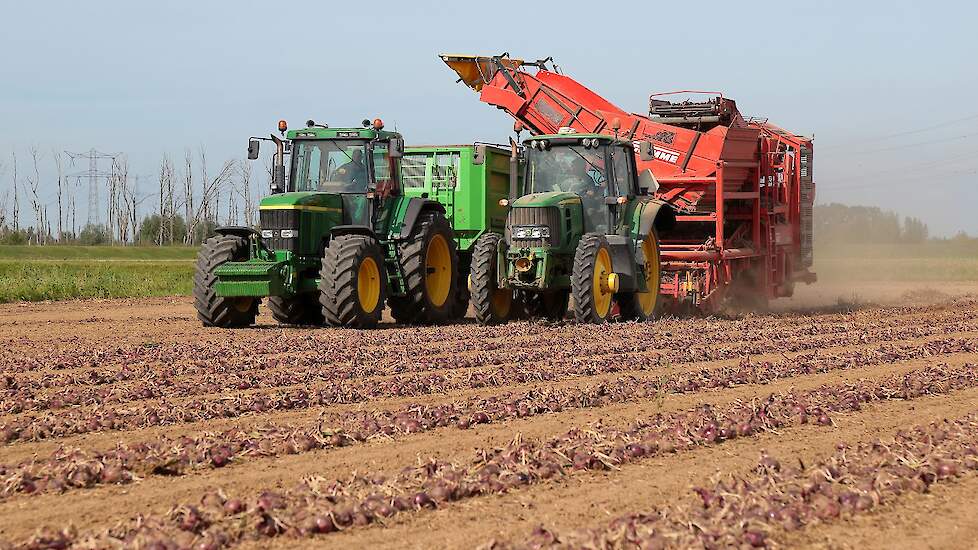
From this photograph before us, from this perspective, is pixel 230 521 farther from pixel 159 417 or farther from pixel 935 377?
pixel 935 377

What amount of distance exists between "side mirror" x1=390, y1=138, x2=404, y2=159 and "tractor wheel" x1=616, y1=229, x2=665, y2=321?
349cm

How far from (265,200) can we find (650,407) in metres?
7.82

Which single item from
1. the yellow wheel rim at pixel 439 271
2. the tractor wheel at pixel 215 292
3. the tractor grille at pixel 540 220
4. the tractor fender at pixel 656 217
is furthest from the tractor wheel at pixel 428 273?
the tractor fender at pixel 656 217

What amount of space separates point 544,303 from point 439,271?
151 cm

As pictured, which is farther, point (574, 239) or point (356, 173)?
point (574, 239)

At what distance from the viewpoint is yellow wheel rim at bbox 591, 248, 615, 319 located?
50.1ft

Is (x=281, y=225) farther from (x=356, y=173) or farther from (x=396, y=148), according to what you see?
(x=396, y=148)

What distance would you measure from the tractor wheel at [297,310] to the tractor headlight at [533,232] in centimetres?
295

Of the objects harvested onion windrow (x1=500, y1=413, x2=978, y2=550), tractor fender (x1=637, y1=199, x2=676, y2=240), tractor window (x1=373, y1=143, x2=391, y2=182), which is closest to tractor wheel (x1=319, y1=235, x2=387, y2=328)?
tractor window (x1=373, y1=143, x2=391, y2=182)

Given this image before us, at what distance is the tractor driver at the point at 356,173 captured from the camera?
15641mm

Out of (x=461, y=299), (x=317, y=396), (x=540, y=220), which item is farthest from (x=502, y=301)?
(x=317, y=396)

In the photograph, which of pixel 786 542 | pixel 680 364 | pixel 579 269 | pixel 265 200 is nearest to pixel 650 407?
pixel 680 364

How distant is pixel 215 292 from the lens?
1480 cm

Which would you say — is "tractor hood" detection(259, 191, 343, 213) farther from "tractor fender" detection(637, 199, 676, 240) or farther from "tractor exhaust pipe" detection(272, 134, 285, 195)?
"tractor fender" detection(637, 199, 676, 240)
